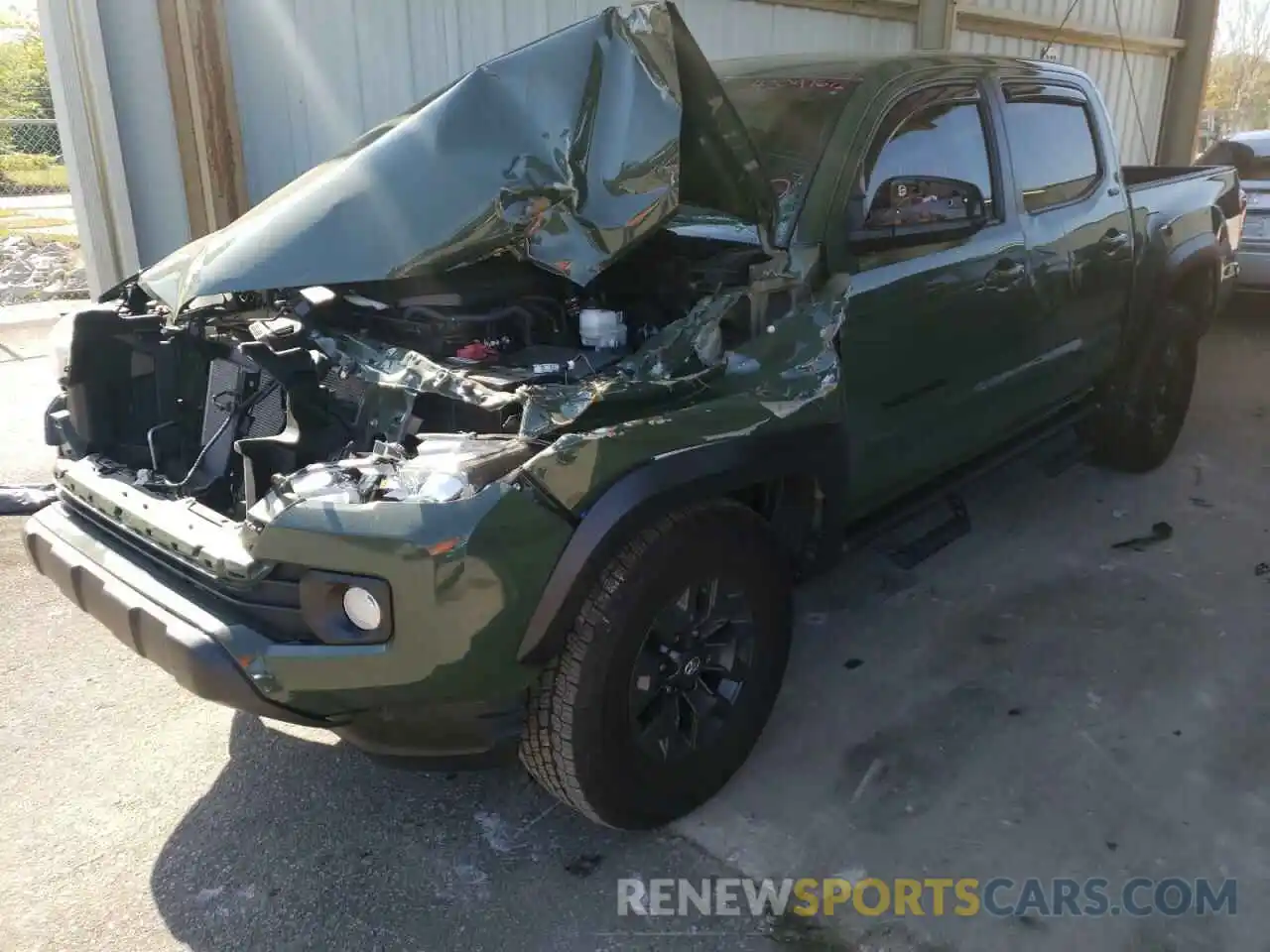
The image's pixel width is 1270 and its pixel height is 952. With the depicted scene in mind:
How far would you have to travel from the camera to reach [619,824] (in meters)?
2.45

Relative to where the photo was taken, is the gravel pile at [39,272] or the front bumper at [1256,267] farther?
the gravel pile at [39,272]

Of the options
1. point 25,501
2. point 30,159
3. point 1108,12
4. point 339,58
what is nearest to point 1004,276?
point 25,501

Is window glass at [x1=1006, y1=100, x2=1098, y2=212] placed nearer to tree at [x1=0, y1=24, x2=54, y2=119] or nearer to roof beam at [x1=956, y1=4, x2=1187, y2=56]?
roof beam at [x1=956, y1=4, x2=1187, y2=56]

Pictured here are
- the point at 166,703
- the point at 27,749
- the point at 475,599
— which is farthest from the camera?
the point at 166,703

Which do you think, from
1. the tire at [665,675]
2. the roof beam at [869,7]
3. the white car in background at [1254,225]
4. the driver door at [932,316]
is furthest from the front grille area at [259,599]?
the white car in background at [1254,225]

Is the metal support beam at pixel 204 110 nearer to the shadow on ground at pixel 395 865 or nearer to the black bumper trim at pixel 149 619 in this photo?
the black bumper trim at pixel 149 619

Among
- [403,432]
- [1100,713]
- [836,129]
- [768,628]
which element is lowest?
[1100,713]

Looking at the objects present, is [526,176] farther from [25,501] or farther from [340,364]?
[25,501]

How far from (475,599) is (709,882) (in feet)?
3.17

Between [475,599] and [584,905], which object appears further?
[584,905]

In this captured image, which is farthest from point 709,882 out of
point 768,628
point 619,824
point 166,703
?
point 166,703

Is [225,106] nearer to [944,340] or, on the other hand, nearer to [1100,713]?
[944,340]

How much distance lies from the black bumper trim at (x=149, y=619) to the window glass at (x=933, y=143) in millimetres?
2137

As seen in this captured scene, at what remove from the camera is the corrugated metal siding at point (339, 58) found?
505cm
